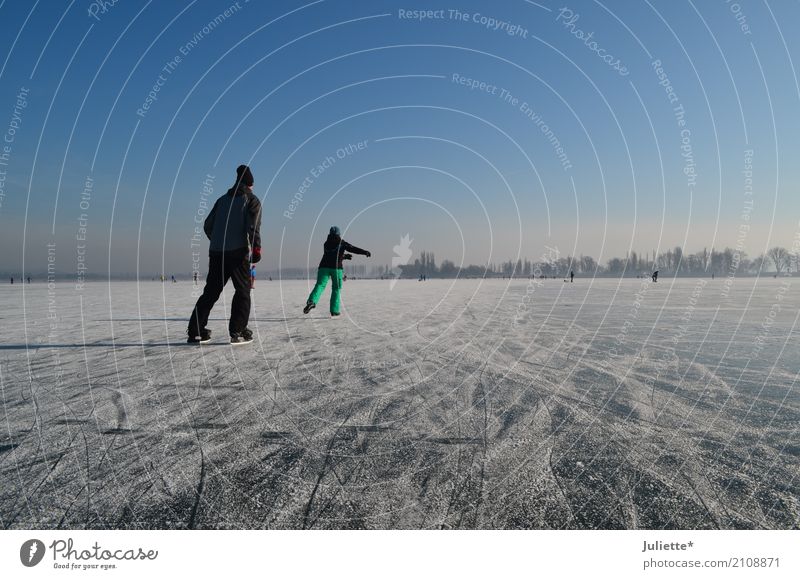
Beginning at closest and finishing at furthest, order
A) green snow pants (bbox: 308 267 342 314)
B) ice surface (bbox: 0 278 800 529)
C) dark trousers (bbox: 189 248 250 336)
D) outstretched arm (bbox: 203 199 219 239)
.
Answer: ice surface (bbox: 0 278 800 529) → dark trousers (bbox: 189 248 250 336) → outstretched arm (bbox: 203 199 219 239) → green snow pants (bbox: 308 267 342 314)

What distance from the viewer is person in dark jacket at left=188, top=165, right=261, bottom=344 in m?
6.77

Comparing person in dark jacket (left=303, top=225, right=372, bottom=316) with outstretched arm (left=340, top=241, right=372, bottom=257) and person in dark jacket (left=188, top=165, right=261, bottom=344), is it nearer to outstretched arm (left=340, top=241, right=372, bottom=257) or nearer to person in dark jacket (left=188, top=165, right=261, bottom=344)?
outstretched arm (left=340, top=241, right=372, bottom=257)

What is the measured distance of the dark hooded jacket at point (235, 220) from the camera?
6793mm

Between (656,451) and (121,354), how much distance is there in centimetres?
649

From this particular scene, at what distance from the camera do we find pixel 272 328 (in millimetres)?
8555

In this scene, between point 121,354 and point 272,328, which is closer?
point 121,354

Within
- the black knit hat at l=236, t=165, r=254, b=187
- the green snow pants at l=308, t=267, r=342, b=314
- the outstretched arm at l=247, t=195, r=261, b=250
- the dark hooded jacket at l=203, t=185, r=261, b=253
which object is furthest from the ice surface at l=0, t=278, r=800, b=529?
the green snow pants at l=308, t=267, r=342, b=314

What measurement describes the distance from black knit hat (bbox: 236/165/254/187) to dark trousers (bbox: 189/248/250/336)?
1.16m

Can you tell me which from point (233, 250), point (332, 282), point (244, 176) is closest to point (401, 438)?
point (233, 250)

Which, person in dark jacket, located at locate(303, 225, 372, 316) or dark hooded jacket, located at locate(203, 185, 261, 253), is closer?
dark hooded jacket, located at locate(203, 185, 261, 253)

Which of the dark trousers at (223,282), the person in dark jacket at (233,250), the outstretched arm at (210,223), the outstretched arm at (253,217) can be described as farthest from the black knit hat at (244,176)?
the dark trousers at (223,282)
